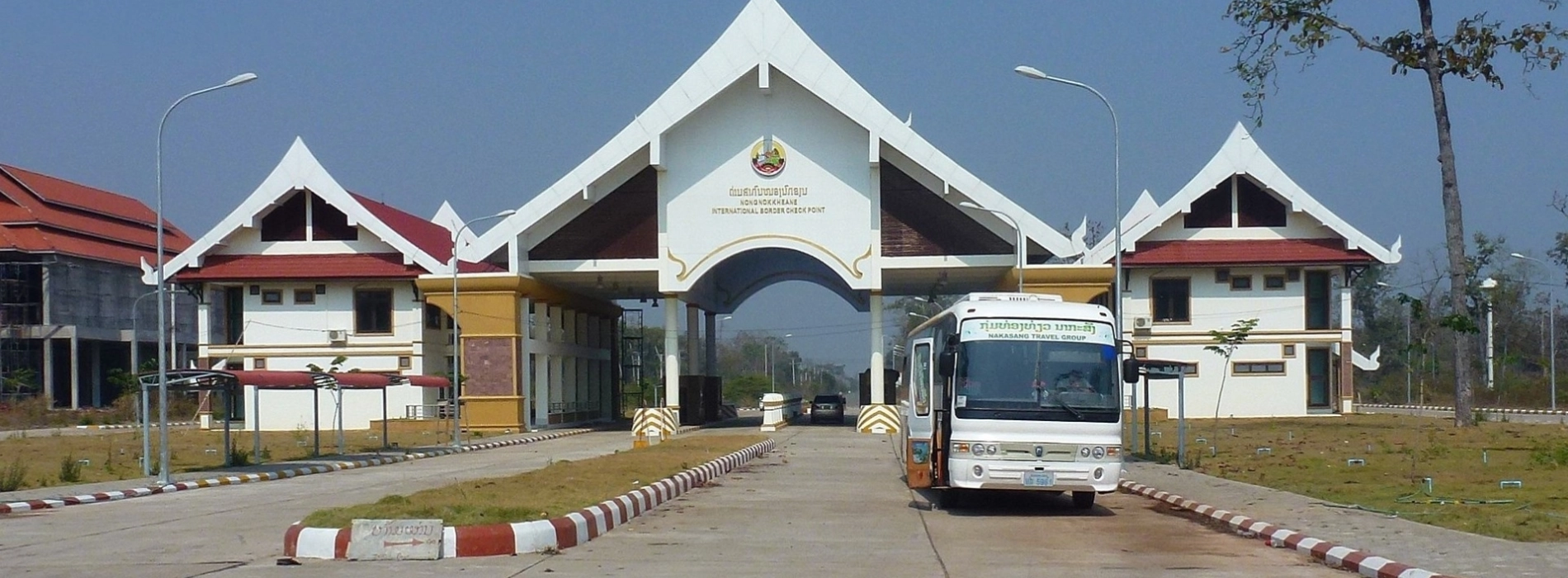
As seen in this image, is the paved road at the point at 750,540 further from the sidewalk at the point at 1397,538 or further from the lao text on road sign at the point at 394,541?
the sidewalk at the point at 1397,538

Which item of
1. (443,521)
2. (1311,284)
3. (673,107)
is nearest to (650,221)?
(673,107)

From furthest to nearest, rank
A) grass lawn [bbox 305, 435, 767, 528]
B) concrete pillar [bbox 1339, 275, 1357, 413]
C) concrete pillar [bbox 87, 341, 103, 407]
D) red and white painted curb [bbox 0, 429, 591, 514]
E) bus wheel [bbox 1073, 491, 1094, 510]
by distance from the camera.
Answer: concrete pillar [bbox 87, 341, 103, 407] < concrete pillar [bbox 1339, 275, 1357, 413] < red and white painted curb [bbox 0, 429, 591, 514] < bus wheel [bbox 1073, 491, 1094, 510] < grass lawn [bbox 305, 435, 767, 528]

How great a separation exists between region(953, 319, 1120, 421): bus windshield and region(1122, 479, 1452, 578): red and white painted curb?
5.94ft

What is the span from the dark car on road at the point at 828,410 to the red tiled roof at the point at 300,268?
57.0 ft

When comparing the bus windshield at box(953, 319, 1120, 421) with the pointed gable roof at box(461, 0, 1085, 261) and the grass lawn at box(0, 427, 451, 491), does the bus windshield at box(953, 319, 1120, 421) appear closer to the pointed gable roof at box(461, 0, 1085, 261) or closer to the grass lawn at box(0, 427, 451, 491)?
the grass lawn at box(0, 427, 451, 491)

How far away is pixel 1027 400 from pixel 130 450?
2693 cm

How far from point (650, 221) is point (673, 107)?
4.19m

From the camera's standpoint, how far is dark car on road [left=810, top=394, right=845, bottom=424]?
62000mm

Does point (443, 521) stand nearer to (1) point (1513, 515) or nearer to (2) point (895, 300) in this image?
(1) point (1513, 515)

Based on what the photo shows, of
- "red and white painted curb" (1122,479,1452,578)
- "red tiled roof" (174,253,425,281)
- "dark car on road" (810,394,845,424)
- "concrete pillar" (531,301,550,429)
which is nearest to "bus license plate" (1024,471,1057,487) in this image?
"red and white painted curb" (1122,479,1452,578)

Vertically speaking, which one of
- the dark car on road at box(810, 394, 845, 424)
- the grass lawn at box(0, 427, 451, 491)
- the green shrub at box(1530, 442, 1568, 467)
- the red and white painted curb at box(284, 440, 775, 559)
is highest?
the red and white painted curb at box(284, 440, 775, 559)

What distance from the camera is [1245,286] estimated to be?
5262 cm

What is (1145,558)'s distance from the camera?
1378cm

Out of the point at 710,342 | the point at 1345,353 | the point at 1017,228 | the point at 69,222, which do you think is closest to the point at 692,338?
the point at 710,342
